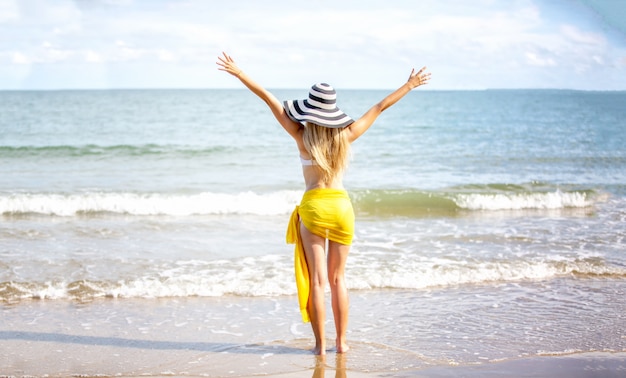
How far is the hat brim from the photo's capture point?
4.37 metres

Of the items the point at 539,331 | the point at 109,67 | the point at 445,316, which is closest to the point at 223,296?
the point at 445,316

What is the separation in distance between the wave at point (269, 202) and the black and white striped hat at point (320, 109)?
7.22 metres

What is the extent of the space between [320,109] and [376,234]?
17.7 ft

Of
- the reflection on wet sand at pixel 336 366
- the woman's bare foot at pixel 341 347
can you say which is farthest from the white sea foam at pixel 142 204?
the reflection on wet sand at pixel 336 366

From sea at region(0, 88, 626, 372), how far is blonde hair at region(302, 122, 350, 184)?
4.97ft

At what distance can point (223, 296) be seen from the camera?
6.59 metres

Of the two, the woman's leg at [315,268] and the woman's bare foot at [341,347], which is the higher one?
the woman's leg at [315,268]

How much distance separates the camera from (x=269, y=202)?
12.2 meters

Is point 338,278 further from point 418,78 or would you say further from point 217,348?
point 418,78

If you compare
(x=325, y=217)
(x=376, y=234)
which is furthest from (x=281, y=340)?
(x=376, y=234)

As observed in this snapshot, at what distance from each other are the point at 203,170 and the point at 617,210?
924 centimetres

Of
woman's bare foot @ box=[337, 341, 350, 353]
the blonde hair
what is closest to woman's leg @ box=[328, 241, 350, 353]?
woman's bare foot @ box=[337, 341, 350, 353]

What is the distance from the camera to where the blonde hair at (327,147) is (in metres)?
4.46

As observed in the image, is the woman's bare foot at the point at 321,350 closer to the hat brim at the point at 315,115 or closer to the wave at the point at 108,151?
the hat brim at the point at 315,115
